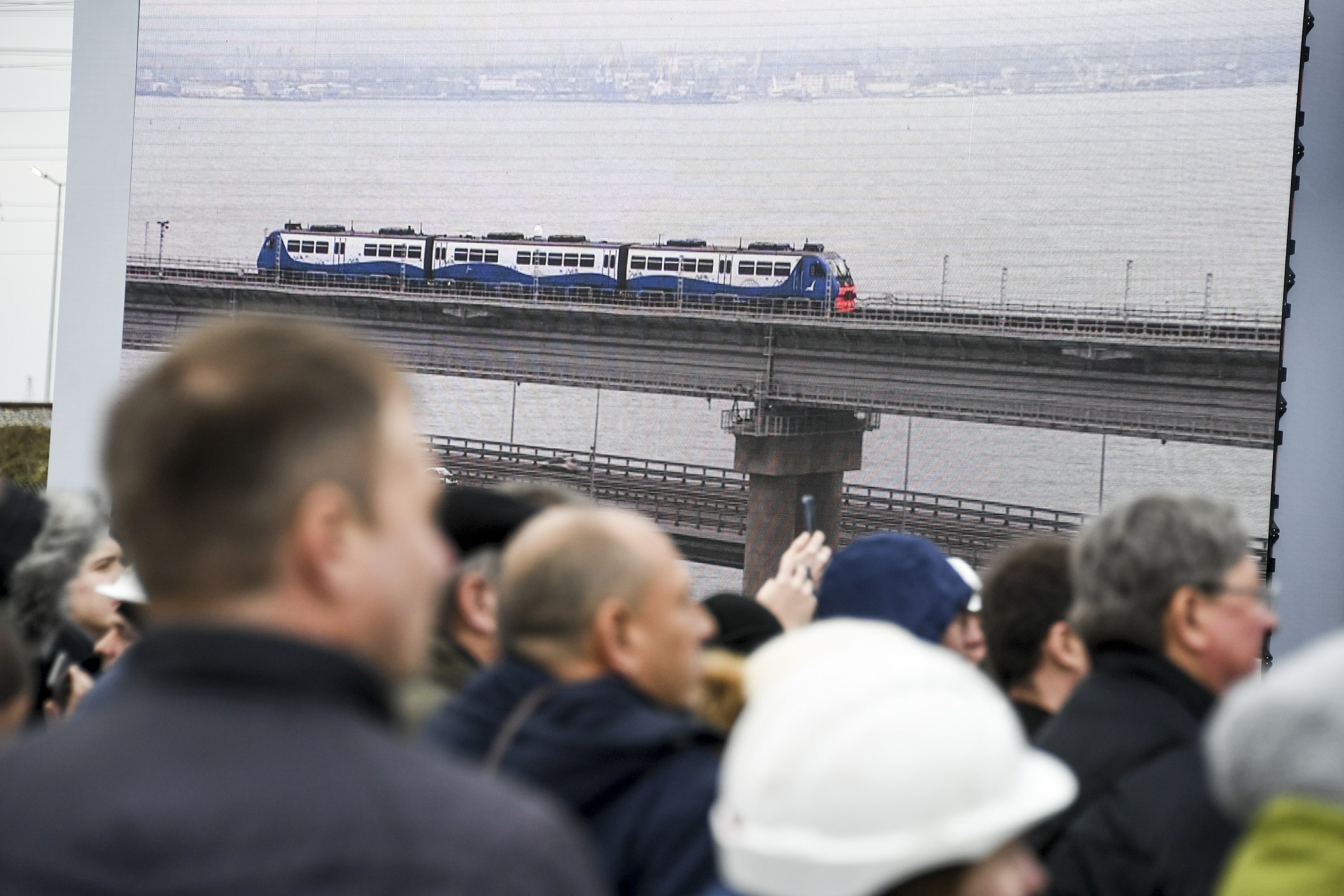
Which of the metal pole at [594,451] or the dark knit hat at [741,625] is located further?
the metal pole at [594,451]

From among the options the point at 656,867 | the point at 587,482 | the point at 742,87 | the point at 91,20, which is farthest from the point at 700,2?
the point at 656,867

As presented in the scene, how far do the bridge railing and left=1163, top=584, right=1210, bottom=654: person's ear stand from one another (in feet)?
12.2

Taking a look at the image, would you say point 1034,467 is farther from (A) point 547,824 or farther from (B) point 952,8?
(A) point 547,824

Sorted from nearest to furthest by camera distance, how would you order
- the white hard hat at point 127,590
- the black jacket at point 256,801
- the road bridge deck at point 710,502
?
the black jacket at point 256,801 → the white hard hat at point 127,590 → the road bridge deck at point 710,502

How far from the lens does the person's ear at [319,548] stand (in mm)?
797

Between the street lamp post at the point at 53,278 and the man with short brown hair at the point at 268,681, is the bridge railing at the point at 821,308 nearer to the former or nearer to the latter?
the man with short brown hair at the point at 268,681

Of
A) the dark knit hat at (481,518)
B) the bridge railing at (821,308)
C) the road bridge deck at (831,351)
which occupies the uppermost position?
the bridge railing at (821,308)

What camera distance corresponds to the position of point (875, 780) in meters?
1.05

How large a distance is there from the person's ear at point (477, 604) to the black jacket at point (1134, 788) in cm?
80

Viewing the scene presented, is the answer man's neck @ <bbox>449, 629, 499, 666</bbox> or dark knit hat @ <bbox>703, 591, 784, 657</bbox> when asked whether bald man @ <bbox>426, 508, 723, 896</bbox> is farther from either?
dark knit hat @ <bbox>703, 591, 784, 657</bbox>

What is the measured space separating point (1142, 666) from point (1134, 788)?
18cm

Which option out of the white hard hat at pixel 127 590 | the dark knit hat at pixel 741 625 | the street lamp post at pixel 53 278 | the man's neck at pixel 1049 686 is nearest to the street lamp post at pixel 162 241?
the white hard hat at pixel 127 590

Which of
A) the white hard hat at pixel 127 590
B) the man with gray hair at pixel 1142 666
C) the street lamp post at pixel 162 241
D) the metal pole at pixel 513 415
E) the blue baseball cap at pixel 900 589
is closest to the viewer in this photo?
the man with gray hair at pixel 1142 666

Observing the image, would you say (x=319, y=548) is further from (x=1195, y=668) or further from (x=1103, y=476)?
(x=1103, y=476)
